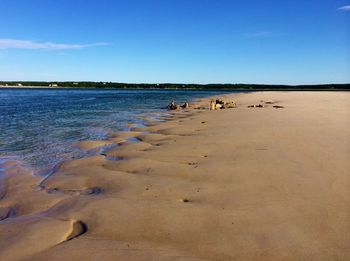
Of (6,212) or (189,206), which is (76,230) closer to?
(189,206)

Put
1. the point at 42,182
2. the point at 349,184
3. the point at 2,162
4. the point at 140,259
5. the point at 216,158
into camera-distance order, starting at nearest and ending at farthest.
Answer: the point at 140,259 → the point at 349,184 → the point at 42,182 → the point at 216,158 → the point at 2,162

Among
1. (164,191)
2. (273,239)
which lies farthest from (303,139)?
(273,239)

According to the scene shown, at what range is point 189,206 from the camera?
4887mm

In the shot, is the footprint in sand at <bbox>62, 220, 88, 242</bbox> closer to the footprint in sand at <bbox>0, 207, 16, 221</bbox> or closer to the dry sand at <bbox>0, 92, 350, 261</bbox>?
the dry sand at <bbox>0, 92, 350, 261</bbox>

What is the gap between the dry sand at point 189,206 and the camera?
3.70 meters

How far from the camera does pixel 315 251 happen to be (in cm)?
351

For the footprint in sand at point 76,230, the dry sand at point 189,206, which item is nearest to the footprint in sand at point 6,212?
the dry sand at point 189,206

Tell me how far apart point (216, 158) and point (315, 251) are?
4.15m

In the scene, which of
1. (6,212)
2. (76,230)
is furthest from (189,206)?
(6,212)

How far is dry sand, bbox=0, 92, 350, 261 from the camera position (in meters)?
3.70

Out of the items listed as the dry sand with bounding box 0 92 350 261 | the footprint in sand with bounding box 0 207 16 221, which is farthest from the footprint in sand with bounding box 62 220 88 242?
the footprint in sand with bounding box 0 207 16 221

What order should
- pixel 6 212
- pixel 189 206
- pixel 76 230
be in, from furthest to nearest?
pixel 6 212 → pixel 189 206 → pixel 76 230

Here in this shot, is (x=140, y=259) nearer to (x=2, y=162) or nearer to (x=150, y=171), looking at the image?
(x=150, y=171)

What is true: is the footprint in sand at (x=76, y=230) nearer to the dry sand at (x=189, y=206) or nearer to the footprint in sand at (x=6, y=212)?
the dry sand at (x=189, y=206)
